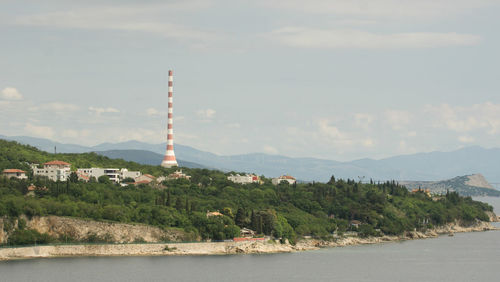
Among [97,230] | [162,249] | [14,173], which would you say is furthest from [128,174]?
[162,249]

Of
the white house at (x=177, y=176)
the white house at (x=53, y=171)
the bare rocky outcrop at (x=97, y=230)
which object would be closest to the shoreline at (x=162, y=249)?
the bare rocky outcrop at (x=97, y=230)

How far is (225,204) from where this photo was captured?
117 m

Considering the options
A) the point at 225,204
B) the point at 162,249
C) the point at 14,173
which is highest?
the point at 14,173

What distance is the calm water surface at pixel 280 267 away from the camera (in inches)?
3068

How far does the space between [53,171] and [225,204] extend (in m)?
27.6

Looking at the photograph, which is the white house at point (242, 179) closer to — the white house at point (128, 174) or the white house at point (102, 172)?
the white house at point (128, 174)

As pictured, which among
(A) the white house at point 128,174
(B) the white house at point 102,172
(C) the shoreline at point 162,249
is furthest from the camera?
(A) the white house at point 128,174

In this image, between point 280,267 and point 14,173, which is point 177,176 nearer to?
point 14,173

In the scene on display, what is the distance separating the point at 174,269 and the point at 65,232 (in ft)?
52.9

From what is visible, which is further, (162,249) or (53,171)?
(53,171)

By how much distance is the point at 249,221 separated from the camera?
105438 millimetres

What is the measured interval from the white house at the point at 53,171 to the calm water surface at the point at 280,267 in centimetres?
3945

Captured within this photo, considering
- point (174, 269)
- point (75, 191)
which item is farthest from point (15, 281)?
point (75, 191)

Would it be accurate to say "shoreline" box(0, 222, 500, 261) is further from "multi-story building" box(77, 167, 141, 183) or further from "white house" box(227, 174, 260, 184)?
"white house" box(227, 174, 260, 184)
